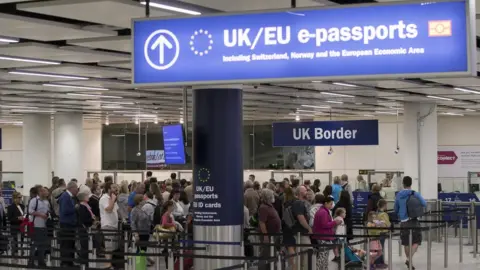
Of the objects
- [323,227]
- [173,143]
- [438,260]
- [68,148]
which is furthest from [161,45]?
[68,148]

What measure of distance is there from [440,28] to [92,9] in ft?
14.7

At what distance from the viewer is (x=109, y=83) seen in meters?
18.4

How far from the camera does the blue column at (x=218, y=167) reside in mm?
11000

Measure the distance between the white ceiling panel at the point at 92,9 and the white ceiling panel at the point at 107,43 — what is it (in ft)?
4.74

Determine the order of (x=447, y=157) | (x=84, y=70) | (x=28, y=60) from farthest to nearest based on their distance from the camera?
(x=447, y=157) → (x=84, y=70) → (x=28, y=60)

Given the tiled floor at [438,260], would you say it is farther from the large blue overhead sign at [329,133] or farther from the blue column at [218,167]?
the blue column at [218,167]

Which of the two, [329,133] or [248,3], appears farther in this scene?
[329,133]

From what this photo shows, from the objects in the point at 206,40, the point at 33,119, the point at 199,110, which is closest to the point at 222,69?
the point at 206,40

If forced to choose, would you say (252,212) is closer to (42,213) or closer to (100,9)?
(42,213)

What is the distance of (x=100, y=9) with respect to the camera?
953 cm

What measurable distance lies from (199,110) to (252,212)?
549cm

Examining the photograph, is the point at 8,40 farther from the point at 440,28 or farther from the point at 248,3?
the point at 440,28

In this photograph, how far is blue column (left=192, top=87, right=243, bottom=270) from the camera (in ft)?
36.1

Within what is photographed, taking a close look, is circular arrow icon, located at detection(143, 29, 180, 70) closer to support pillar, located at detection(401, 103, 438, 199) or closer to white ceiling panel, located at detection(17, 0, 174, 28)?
white ceiling panel, located at detection(17, 0, 174, 28)
